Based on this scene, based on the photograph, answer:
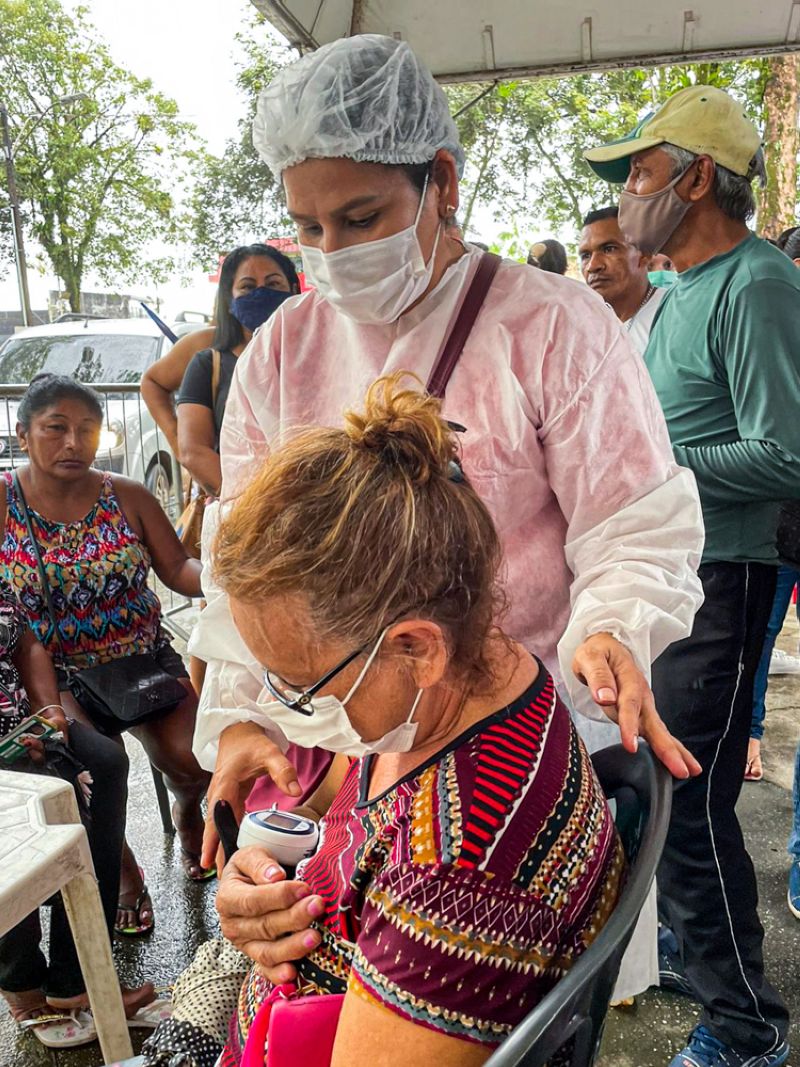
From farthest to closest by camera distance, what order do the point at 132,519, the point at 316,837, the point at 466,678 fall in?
1. the point at 132,519
2. the point at 316,837
3. the point at 466,678

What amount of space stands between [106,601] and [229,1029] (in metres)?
1.53

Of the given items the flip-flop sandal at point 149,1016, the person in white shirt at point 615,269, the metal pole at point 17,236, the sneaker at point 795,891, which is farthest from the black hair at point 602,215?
the metal pole at point 17,236

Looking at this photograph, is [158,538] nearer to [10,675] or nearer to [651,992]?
[10,675]

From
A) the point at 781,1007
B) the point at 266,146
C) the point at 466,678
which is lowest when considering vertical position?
the point at 781,1007

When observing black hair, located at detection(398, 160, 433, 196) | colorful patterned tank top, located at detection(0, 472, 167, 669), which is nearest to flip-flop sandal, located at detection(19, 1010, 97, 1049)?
colorful patterned tank top, located at detection(0, 472, 167, 669)

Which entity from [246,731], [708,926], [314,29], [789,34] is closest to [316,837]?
[246,731]

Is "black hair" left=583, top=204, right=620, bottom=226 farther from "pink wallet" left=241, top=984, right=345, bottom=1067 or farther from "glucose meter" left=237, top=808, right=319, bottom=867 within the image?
"pink wallet" left=241, top=984, right=345, bottom=1067

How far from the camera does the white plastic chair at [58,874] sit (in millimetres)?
1523

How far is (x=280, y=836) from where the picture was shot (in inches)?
44.6

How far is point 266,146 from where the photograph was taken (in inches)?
53.9

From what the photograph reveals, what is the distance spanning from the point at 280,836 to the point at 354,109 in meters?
1.08

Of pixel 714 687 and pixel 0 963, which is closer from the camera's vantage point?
pixel 714 687

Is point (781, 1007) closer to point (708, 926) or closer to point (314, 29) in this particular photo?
point (708, 926)

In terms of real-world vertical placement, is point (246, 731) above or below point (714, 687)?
above
